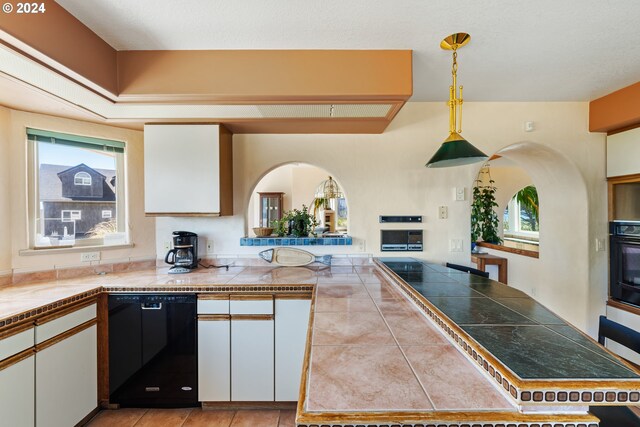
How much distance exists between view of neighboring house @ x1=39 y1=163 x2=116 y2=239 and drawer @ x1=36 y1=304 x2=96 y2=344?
84 cm

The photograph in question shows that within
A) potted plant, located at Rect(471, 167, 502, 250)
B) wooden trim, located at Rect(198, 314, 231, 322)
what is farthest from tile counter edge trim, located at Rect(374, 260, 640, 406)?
potted plant, located at Rect(471, 167, 502, 250)

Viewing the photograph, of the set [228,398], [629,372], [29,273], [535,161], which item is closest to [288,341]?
[228,398]

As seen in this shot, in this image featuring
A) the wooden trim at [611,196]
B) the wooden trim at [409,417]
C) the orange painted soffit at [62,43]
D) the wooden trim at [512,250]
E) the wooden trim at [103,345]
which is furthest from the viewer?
the wooden trim at [512,250]

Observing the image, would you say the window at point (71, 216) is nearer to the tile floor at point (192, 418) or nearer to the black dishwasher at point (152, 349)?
the black dishwasher at point (152, 349)

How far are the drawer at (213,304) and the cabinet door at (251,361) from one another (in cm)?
10

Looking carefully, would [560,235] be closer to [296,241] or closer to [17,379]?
[296,241]

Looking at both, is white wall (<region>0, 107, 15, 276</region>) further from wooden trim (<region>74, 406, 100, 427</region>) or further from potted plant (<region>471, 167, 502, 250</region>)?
potted plant (<region>471, 167, 502, 250</region>)

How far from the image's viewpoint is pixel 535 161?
9.68ft

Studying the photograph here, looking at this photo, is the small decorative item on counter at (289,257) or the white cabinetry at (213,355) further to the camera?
the small decorative item on counter at (289,257)

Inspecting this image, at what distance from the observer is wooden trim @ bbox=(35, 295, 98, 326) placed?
60.4 inches

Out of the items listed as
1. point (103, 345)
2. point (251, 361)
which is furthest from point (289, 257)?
point (103, 345)

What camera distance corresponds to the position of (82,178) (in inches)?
91.3

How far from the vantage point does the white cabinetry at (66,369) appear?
5.03ft

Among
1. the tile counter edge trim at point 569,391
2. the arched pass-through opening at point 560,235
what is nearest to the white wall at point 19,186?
the tile counter edge trim at point 569,391
